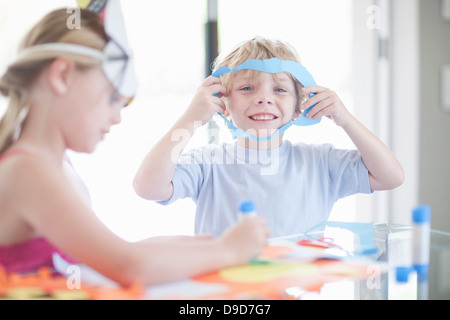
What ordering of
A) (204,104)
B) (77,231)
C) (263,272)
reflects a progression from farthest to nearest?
1. (204,104)
2. (263,272)
3. (77,231)

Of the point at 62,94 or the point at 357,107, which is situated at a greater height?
the point at 357,107

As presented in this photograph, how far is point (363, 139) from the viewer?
73 centimetres

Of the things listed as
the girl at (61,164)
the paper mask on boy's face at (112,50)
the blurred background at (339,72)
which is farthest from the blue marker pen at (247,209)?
the blurred background at (339,72)

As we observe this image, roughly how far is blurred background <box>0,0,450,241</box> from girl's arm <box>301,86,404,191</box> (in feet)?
0.48

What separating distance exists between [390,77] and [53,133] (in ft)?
4.30

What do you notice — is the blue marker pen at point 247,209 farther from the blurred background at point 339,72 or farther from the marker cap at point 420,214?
the blurred background at point 339,72

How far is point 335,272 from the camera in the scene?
497mm

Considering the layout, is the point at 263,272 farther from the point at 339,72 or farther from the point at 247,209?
the point at 339,72

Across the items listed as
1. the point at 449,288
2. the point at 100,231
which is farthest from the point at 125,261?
the point at 449,288

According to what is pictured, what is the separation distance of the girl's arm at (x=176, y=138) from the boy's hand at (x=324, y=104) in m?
0.13

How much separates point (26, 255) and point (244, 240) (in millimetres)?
195

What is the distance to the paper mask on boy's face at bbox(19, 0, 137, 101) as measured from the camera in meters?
0.41

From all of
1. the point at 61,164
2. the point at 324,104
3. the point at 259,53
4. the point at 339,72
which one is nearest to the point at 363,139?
the point at 324,104
